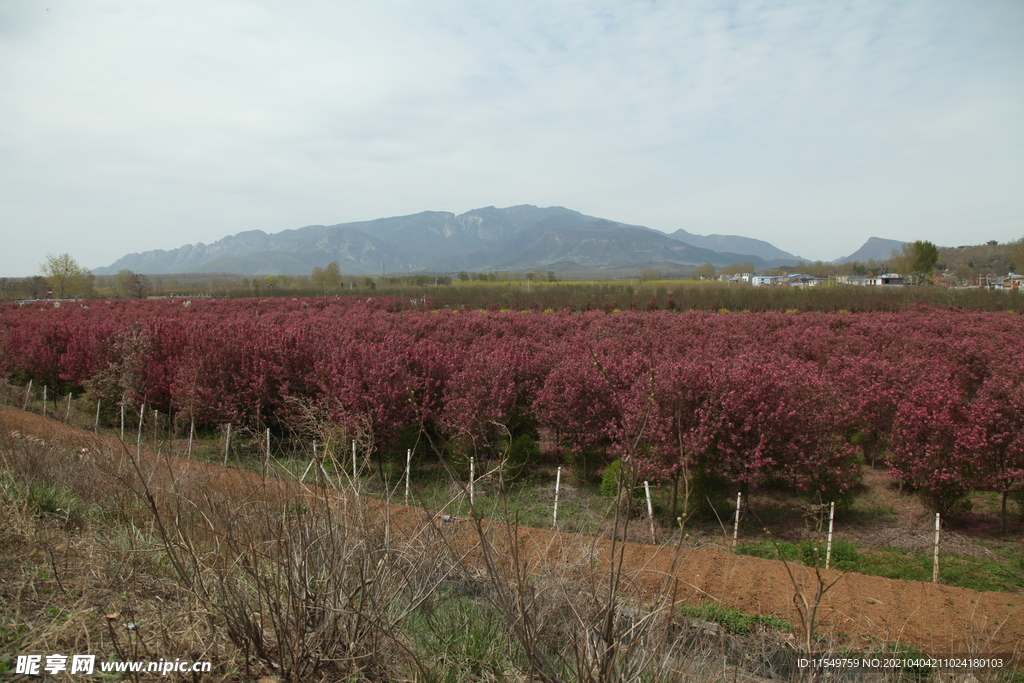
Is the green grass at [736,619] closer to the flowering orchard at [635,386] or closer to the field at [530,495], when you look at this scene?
the field at [530,495]

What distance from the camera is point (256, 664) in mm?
2990

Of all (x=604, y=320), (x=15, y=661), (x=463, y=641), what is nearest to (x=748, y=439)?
(x=463, y=641)

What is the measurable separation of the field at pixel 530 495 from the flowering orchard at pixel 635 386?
72 millimetres

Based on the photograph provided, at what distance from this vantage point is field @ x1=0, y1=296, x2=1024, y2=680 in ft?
9.83

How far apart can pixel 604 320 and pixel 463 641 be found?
1957 cm

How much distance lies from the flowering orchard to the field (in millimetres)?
72

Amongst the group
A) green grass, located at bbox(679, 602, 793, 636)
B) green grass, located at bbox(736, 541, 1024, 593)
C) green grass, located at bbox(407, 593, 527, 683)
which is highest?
green grass, located at bbox(407, 593, 527, 683)

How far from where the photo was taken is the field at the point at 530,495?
3.00 meters

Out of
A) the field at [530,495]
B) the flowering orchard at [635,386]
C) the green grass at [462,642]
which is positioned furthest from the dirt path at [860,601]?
the flowering orchard at [635,386]

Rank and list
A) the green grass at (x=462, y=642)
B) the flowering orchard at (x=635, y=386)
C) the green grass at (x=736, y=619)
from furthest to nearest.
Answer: the flowering orchard at (x=635, y=386), the green grass at (x=736, y=619), the green grass at (x=462, y=642)

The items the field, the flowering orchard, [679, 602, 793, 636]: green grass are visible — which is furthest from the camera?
the flowering orchard

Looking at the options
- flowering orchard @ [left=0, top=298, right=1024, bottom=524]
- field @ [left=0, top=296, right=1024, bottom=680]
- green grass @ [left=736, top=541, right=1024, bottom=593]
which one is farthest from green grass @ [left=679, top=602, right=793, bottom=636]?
flowering orchard @ [left=0, top=298, right=1024, bottom=524]

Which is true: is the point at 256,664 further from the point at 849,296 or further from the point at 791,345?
the point at 849,296

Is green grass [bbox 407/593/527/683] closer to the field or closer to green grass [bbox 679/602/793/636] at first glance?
the field
